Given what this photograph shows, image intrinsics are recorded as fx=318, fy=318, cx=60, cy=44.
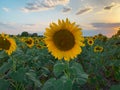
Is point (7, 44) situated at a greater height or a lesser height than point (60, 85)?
greater

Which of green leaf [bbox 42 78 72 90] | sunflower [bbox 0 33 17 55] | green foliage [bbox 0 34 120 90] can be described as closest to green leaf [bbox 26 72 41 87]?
green foliage [bbox 0 34 120 90]

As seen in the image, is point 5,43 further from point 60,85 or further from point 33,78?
point 60,85

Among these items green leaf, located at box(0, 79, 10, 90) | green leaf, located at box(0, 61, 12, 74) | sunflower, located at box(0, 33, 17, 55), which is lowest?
green leaf, located at box(0, 79, 10, 90)

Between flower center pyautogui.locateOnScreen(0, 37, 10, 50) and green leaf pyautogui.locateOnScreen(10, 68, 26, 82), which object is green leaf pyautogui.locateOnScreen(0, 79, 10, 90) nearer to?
green leaf pyautogui.locateOnScreen(10, 68, 26, 82)

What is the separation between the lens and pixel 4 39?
4922 millimetres

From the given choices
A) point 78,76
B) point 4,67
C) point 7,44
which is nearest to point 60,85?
point 78,76

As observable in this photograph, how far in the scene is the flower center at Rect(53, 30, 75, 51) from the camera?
3.63 meters

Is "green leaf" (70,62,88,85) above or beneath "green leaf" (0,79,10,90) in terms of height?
above

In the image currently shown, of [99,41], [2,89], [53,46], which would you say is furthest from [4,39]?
[99,41]

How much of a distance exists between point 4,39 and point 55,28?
149 centimetres

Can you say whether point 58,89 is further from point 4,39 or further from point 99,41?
point 99,41

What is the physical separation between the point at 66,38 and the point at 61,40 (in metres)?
0.06

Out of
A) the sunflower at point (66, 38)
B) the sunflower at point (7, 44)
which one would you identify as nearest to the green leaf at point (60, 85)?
the sunflower at point (66, 38)

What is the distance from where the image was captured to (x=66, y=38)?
3596 mm
